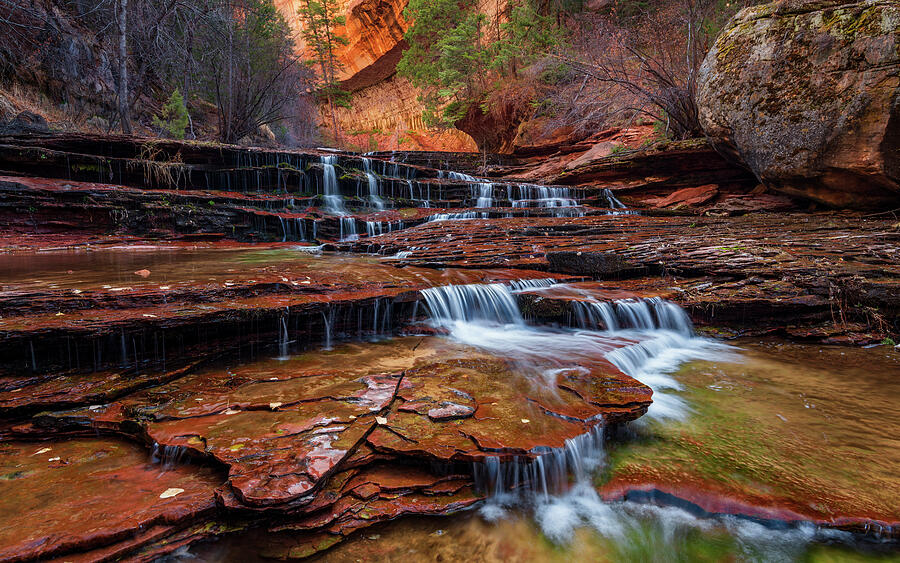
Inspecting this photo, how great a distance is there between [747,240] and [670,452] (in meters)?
5.51

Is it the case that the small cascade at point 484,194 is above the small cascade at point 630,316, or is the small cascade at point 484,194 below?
above

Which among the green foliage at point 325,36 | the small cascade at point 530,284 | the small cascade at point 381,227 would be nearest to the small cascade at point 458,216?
the small cascade at point 381,227

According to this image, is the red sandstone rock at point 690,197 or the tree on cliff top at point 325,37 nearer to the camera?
the red sandstone rock at point 690,197

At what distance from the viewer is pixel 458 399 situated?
2707 millimetres

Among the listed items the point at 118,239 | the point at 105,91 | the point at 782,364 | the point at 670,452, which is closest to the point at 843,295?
the point at 782,364

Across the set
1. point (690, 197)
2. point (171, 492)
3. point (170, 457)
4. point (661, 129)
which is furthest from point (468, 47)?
point (171, 492)

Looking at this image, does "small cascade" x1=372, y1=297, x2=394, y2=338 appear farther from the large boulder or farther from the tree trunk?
the tree trunk

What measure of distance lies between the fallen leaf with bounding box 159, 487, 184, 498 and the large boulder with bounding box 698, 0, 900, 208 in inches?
414

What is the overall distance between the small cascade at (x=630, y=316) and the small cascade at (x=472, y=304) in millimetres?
798

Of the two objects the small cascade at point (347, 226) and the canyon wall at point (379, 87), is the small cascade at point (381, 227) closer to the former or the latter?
the small cascade at point (347, 226)

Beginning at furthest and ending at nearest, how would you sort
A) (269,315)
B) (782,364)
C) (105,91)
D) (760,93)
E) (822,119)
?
(105,91), (760,93), (822,119), (782,364), (269,315)

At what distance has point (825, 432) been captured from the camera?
8.39 ft

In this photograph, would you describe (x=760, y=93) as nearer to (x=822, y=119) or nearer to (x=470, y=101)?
(x=822, y=119)

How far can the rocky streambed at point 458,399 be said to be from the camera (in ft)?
6.06
